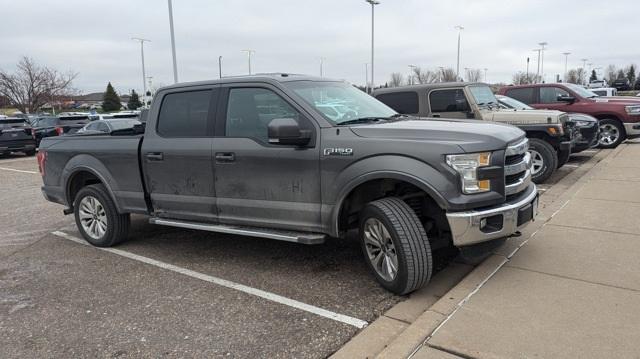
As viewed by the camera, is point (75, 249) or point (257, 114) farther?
point (75, 249)

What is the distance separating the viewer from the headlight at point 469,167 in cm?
375

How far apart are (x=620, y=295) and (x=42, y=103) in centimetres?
5846

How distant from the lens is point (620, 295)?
12.3 feet

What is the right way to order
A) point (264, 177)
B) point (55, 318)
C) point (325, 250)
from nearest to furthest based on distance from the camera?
point (55, 318), point (264, 177), point (325, 250)

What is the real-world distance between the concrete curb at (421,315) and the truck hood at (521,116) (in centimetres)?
366

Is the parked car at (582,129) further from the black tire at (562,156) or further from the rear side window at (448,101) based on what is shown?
the rear side window at (448,101)

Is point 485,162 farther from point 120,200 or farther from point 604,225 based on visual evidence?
point 120,200

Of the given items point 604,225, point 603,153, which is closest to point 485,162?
point 604,225

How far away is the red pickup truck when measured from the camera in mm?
12375

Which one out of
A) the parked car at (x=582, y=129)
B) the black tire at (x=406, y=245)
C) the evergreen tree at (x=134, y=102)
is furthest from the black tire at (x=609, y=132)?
the evergreen tree at (x=134, y=102)

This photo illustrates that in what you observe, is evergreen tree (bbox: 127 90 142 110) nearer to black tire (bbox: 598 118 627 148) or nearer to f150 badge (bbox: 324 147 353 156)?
black tire (bbox: 598 118 627 148)

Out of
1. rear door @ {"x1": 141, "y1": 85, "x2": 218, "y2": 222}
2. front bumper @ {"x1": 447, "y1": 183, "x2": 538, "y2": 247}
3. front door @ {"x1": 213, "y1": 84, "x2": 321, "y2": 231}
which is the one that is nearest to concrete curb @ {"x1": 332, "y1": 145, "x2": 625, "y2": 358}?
front bumper @ {"x1": 447, "y1": 183, "x2": 538, "y2": 247}

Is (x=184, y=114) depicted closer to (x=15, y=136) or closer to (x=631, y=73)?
(x=15, y=136)

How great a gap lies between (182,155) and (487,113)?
5.74 metres
